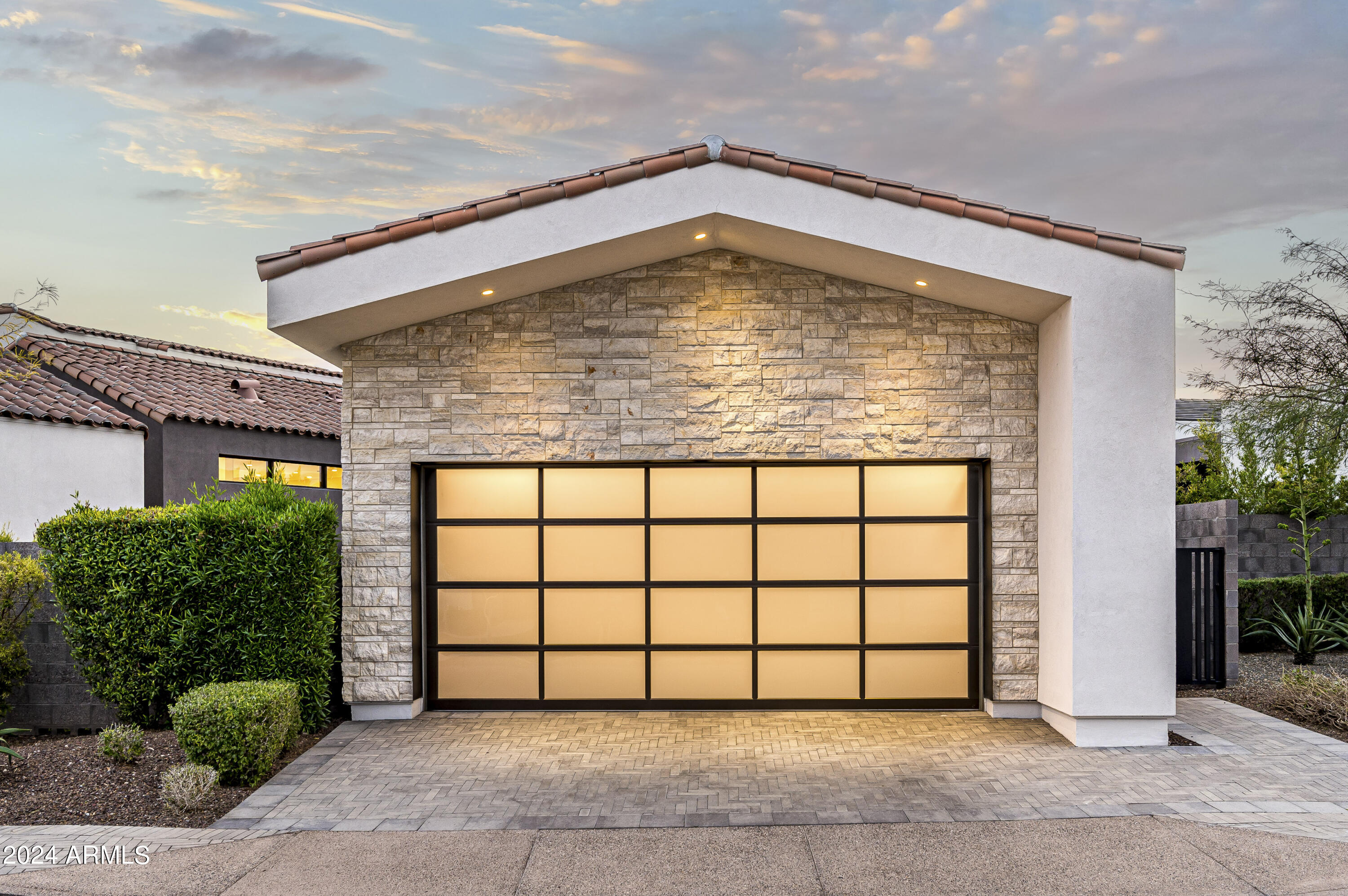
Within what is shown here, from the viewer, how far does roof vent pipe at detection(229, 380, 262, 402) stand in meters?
16.3

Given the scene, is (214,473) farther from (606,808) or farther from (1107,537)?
(1107,537)

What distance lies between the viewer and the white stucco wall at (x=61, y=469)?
36.1 feet

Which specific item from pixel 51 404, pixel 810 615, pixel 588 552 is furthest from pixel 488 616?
pixel 51 404

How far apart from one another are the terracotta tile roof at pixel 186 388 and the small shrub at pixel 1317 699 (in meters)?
15.5

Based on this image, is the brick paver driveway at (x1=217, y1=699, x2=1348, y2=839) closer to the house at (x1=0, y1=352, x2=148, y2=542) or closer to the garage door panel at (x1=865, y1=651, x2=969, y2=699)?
the garage door panel at (x1=865, y1=651, x2=969, y2=699)

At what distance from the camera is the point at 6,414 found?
10867mm

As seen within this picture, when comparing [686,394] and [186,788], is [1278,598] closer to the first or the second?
[686,394]

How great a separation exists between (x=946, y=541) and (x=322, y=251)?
6546 mm

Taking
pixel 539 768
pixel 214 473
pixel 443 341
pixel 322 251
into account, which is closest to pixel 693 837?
pixel 539 768

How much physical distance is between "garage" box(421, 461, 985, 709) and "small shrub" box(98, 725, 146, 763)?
2.53 meters

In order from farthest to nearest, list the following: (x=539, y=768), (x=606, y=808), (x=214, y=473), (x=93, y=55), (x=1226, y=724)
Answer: (x=214, y=473) < (x=93, y=55) < (x=1226, y=724) < (x=539, y=768) < (x=606, y=808)

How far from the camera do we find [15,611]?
267 inches

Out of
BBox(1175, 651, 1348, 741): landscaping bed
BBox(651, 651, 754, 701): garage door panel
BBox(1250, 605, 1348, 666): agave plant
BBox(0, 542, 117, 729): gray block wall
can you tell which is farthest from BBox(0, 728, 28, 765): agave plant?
BBox(1250, 605, 1348, 666): agave plant

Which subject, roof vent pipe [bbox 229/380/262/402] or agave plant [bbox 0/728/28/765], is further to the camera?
roof vent pipe [bbox 229/380/262/402]
